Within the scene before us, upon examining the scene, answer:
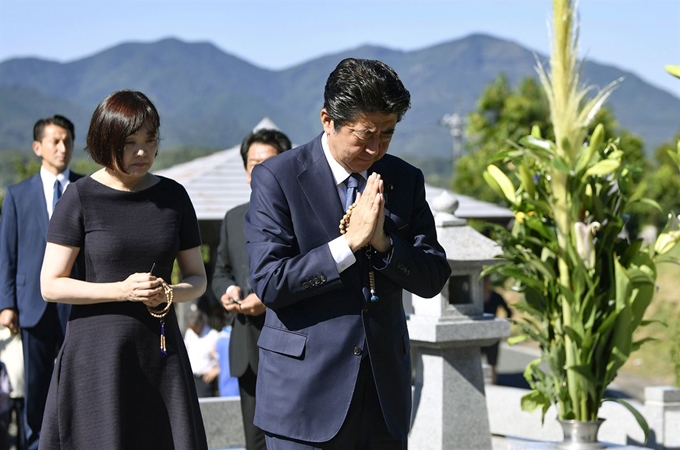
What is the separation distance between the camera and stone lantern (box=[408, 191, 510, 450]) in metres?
7.38

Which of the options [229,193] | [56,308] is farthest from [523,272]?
[229,193]

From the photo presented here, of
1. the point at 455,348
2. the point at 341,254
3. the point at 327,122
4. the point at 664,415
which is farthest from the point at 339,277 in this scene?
the point at 664,415

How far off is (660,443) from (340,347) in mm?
5086

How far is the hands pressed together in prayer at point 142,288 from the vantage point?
167 inches

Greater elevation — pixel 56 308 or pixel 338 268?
pixel 338 268

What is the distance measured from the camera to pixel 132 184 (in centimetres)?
452

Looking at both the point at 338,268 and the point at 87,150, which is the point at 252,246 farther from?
the point at 87,150

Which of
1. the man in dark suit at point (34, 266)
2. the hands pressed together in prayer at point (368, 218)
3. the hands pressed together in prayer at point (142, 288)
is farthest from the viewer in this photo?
the man in dark suit at point (34, 266)

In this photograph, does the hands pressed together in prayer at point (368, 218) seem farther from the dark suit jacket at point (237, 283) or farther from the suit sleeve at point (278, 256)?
the dark suit jacket at point (237, 283)

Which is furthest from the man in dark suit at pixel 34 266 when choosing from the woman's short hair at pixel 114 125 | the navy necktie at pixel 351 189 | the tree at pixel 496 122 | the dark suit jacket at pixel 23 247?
the tree at pixel 496 122

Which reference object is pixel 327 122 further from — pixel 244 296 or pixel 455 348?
pixel 455 348

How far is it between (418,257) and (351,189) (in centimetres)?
35

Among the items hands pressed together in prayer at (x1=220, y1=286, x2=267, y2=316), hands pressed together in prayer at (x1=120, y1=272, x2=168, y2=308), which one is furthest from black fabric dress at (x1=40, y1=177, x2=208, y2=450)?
hands pressed together in prayer at (x1=220, y1=286, x2=267, y2=316)

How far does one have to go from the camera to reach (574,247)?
164 inches
